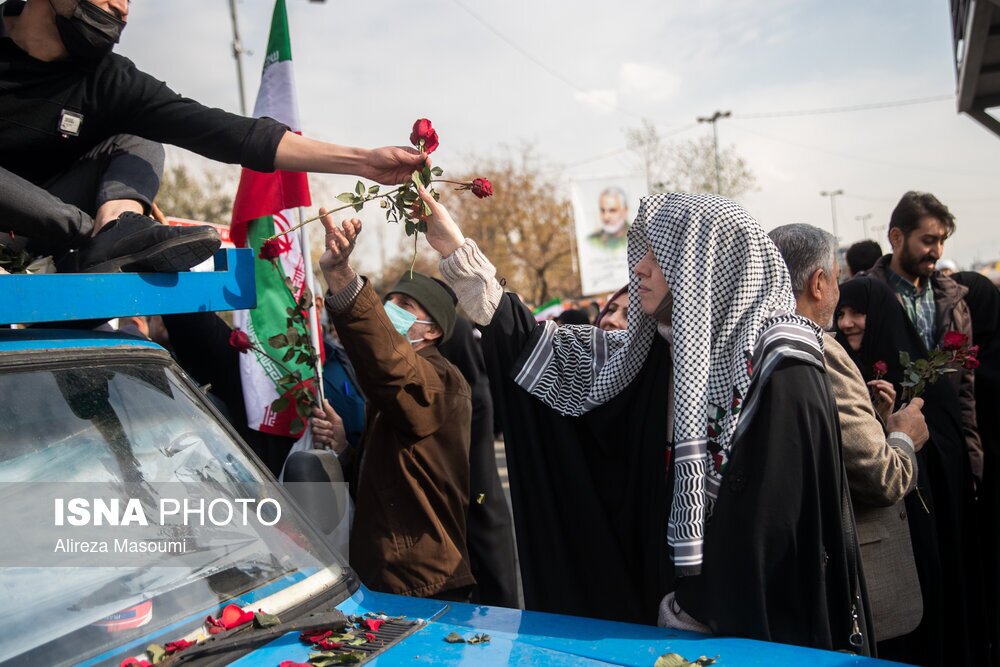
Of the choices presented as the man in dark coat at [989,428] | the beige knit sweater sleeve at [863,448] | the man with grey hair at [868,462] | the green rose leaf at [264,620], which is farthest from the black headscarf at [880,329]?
the green rose leaf at [264,620]

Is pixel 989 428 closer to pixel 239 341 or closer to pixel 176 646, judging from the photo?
pixel 239 341

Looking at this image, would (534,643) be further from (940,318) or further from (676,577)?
(940,318)

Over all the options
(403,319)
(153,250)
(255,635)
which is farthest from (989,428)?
(153,250)

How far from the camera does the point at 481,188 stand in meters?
2.58

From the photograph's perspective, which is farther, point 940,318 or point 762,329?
point 940,318

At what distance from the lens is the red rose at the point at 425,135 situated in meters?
2.52

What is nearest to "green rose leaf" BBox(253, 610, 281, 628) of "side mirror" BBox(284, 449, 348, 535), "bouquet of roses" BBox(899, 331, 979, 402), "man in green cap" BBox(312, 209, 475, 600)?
"man in green cap" BBox(312, 209, 475, 600)

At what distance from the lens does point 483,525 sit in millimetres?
3674

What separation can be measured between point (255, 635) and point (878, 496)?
1.98 meters

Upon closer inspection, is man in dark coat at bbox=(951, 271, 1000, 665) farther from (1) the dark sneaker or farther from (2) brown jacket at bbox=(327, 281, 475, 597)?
(1) the dark sneaker

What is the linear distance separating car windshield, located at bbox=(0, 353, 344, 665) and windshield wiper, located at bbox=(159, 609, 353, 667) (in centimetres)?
9

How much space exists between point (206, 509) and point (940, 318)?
416 cm

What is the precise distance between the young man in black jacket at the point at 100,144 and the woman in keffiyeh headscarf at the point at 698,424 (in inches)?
21.3

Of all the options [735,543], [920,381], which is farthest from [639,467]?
[920,381]
